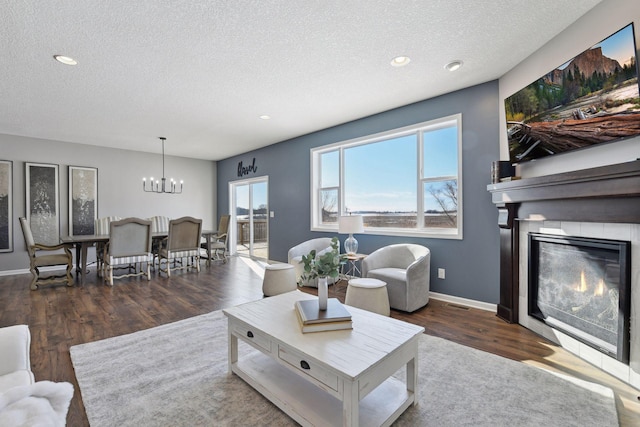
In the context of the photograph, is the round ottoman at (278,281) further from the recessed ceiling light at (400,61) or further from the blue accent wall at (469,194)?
the recessed ceiling light at (400,61)

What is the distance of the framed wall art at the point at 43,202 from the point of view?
5.40 metres

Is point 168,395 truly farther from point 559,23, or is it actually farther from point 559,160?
point 559,23

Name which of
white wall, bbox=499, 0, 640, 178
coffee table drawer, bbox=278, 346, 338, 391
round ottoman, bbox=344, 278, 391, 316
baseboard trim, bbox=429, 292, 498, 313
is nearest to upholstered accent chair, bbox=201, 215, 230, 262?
round ottoman, bbox=344, 278, 391, 316

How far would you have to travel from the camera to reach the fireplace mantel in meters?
1.80

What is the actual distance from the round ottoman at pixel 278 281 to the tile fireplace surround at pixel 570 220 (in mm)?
2411

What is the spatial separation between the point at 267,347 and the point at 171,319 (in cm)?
186

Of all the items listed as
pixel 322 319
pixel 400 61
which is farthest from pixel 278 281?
pixel 400 61

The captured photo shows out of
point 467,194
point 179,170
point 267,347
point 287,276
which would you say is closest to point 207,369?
point 267,347

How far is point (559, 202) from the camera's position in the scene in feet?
7.83

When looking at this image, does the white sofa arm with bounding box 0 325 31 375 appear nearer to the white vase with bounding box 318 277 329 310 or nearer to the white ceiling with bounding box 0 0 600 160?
the white vase with bounding box 318 277 329 310

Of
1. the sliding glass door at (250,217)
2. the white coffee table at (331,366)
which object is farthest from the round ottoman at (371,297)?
the sliding glass door at (250,217)

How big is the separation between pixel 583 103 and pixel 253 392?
9.73 feet

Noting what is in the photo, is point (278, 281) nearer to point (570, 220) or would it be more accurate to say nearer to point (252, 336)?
point (252, 336)

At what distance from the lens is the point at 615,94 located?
6.07 feet
